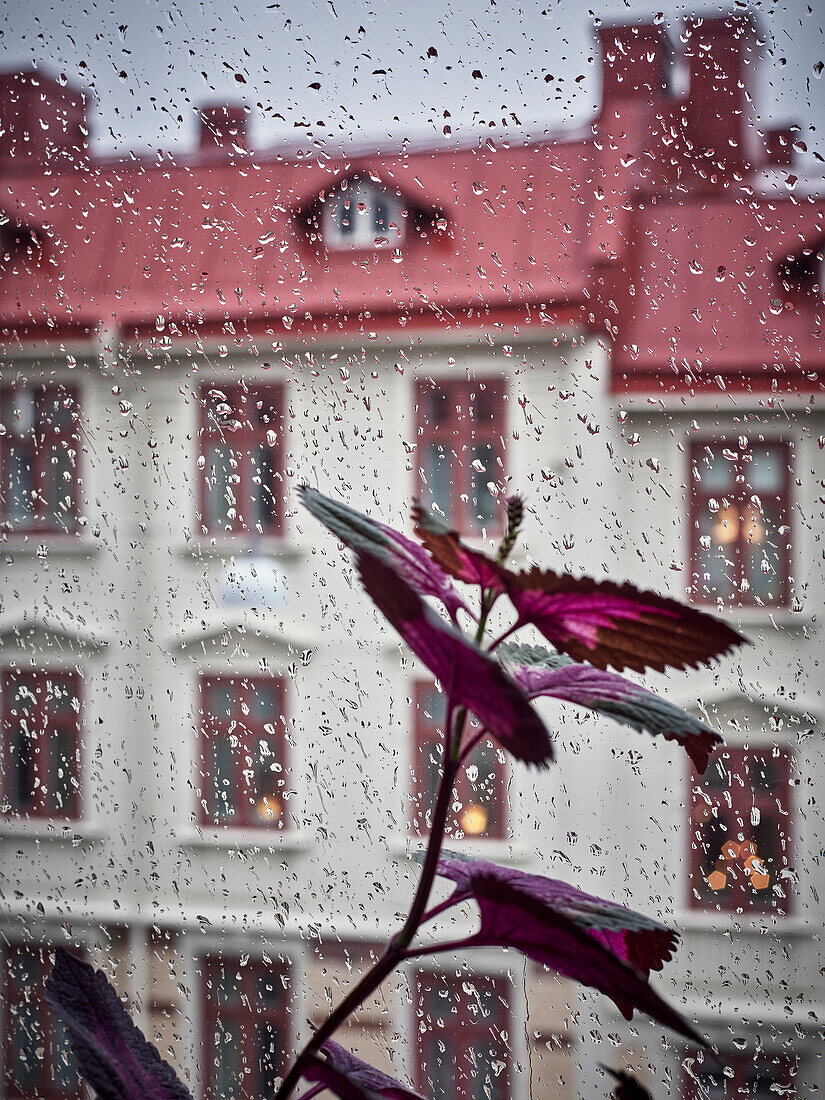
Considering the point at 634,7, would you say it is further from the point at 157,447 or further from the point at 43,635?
the point at 43,635

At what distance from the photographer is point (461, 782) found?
28.9 inches

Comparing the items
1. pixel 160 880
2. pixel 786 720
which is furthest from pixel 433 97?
pixel 160 880

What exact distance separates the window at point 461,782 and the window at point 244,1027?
0.20 meters

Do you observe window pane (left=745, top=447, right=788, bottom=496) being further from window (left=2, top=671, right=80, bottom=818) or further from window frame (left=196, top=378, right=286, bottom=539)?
window (left=2, top=671, right=80, bottom=818)

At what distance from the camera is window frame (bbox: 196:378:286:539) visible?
74cm

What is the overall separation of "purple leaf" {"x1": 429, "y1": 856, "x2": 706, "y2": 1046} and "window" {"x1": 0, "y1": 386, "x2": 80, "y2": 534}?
61 centimetres

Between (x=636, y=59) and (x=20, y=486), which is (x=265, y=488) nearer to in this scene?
(x=20, y=486)

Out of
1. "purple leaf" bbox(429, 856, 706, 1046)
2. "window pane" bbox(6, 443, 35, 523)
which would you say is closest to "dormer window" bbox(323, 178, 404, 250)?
"window pane" bbox(6, 443, 35, 523)

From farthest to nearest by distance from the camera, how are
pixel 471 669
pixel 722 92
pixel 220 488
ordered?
1. pixel 220 488
2. pixel 722 92
3. pixel 471 669

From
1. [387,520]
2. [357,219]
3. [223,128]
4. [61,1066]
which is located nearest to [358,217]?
[357,219]

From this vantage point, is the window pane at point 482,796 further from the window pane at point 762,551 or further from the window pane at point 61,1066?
the window pane at point 61,1066

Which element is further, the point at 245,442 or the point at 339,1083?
the point at 245,442

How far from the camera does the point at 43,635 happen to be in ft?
2.66

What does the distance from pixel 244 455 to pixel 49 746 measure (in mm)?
322
